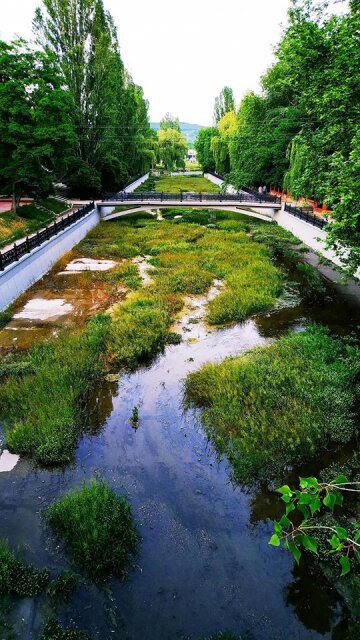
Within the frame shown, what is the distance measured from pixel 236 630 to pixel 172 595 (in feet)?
4.18

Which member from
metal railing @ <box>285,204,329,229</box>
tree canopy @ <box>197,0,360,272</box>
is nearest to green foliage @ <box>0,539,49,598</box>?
tree canopy @ <box>197,0,360,272</box>

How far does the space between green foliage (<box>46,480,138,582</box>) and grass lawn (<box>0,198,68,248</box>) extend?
61.2ft

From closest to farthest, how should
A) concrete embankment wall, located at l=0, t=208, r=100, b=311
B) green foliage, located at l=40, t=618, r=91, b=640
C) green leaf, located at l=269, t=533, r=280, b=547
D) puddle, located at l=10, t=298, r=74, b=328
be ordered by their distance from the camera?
green leaf, located at l=269, t=533, r=280, b=547 → green foliage, located at l=40, t=618, r=91, b=640 → puddle, located at l=10, t=298, r=74, b=328 → concrete embankment wall, located at l=0, t=208, r=100, b=311

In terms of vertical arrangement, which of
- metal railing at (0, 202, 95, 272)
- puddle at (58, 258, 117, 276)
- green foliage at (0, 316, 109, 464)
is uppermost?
metal railing at (0, 202, 95, 272)

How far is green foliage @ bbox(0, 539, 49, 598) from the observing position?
7.29m

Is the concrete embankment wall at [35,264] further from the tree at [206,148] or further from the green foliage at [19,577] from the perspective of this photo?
the tree at [206,148]

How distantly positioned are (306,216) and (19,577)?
30.1 m

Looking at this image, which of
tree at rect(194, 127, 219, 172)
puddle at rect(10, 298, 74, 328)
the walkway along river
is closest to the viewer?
the walkway along river

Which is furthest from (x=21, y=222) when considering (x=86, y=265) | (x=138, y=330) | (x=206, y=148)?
(x=206, y=148)

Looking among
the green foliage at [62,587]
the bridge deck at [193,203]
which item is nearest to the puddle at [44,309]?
the green foliage at [62,587]

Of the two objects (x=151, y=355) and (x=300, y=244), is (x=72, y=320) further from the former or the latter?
(x=300, y=244)

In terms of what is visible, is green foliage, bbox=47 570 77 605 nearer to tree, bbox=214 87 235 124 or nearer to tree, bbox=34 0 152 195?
tree, bbox=34 0 152 195

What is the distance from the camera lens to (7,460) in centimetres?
1044

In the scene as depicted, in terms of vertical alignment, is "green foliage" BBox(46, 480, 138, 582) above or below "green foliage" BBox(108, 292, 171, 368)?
below
